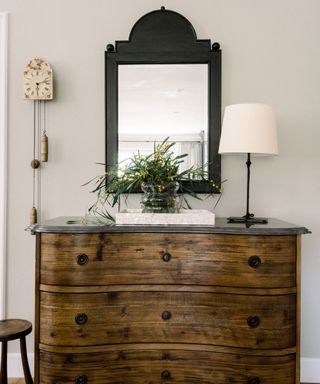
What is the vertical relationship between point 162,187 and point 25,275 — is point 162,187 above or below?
above

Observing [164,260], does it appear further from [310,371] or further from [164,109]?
→ [310,371]

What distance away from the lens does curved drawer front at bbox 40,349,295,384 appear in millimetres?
1827

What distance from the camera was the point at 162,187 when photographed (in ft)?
6.46

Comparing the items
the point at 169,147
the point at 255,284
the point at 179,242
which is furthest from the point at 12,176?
the point at 255,284

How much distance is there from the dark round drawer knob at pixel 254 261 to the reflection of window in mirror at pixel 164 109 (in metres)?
0.75

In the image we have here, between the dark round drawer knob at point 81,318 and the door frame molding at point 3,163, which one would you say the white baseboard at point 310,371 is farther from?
the door frame molding at point 3,163

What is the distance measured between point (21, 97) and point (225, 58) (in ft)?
4.21

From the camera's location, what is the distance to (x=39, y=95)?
2361 millimetres

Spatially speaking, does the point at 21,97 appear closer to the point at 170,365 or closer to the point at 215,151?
the point at 215,151

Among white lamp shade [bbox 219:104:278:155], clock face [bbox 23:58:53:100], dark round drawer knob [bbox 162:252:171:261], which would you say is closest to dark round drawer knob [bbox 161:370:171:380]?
dark round drawer knob [bbox 162:252:171:261]

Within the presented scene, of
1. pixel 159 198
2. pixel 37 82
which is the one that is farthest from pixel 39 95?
pixel 159 198

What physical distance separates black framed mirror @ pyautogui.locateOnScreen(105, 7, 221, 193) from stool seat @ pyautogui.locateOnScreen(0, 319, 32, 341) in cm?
101

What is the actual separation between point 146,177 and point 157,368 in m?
0.92

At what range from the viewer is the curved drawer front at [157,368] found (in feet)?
5.99
